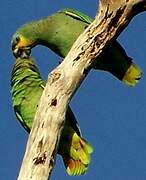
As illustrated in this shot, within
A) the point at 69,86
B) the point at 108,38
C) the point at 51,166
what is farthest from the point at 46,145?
the point at 108,38

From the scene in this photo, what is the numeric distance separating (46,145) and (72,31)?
1.18 metres

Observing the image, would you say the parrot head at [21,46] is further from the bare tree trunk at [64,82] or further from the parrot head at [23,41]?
the bare tree trunk at [64,82]

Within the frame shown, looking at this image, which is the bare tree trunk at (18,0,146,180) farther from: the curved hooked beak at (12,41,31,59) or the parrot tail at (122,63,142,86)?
the curved hooked beak at (12,41,31,59)

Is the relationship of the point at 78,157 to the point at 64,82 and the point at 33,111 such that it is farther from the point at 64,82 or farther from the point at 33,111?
the point at 64,82

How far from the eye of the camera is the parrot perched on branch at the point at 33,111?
3.61 metres

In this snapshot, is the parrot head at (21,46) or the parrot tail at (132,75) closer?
the parrot tail at (132,75)

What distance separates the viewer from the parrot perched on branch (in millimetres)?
3614

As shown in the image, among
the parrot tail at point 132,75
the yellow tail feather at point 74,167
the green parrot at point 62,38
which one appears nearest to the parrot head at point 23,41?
the green parrot at point 62,38

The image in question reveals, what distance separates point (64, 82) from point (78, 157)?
60cm

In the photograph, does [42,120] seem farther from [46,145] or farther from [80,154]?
[80,154]

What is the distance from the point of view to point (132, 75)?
3756 mm

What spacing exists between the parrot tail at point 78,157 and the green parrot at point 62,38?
1.60 ft

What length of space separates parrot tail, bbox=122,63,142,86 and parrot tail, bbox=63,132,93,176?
46cm

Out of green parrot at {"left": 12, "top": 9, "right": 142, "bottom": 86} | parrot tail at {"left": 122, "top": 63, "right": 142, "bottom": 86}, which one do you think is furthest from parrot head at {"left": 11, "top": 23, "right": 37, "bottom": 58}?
parrot tail at {"left": 122, "top": 63, "right": 142, "bottom": 86}
